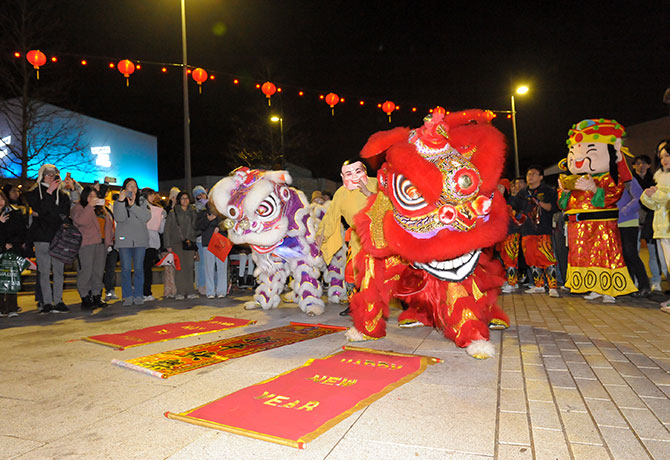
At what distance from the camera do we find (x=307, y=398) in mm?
2186

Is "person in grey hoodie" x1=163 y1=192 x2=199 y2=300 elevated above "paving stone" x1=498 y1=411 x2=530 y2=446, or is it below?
above

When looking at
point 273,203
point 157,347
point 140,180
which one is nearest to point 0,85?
point 140,180

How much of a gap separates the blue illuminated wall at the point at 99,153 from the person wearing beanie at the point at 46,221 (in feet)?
33.2

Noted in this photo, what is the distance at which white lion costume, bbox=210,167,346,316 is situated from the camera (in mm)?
4992

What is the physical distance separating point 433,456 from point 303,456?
0.48m

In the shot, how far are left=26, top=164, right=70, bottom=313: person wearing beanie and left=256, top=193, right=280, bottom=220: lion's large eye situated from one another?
257cm

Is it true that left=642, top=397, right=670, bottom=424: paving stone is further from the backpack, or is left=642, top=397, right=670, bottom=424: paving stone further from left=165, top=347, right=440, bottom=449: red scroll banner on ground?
the backpack

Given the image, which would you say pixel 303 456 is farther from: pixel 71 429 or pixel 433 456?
pixel 71 429

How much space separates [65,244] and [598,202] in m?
6.32

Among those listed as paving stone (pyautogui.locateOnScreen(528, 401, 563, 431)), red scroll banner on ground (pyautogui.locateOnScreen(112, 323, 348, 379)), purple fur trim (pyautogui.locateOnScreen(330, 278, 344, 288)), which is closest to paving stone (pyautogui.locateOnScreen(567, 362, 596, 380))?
paving stone (pyautogui.locateOnScreen(528, 401, 563, 431))

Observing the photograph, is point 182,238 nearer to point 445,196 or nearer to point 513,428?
point 445,196

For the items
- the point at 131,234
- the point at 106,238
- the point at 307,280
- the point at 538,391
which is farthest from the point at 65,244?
the point at 538,391

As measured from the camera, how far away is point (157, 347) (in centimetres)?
347

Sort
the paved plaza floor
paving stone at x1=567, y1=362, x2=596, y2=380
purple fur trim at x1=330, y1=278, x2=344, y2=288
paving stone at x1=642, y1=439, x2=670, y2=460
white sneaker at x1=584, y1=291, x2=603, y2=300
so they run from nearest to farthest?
paving stone at x1=642, y1=439, x2=670, y2=460 < the paved plaza floor < paving stone at x1=567, y1=362, x2=596, y2=380 < white sneaker at x1=584, y1=291, x2=603, y2=300 < purple fur trim at x1=330, y1=278, x2=344, y2=288
